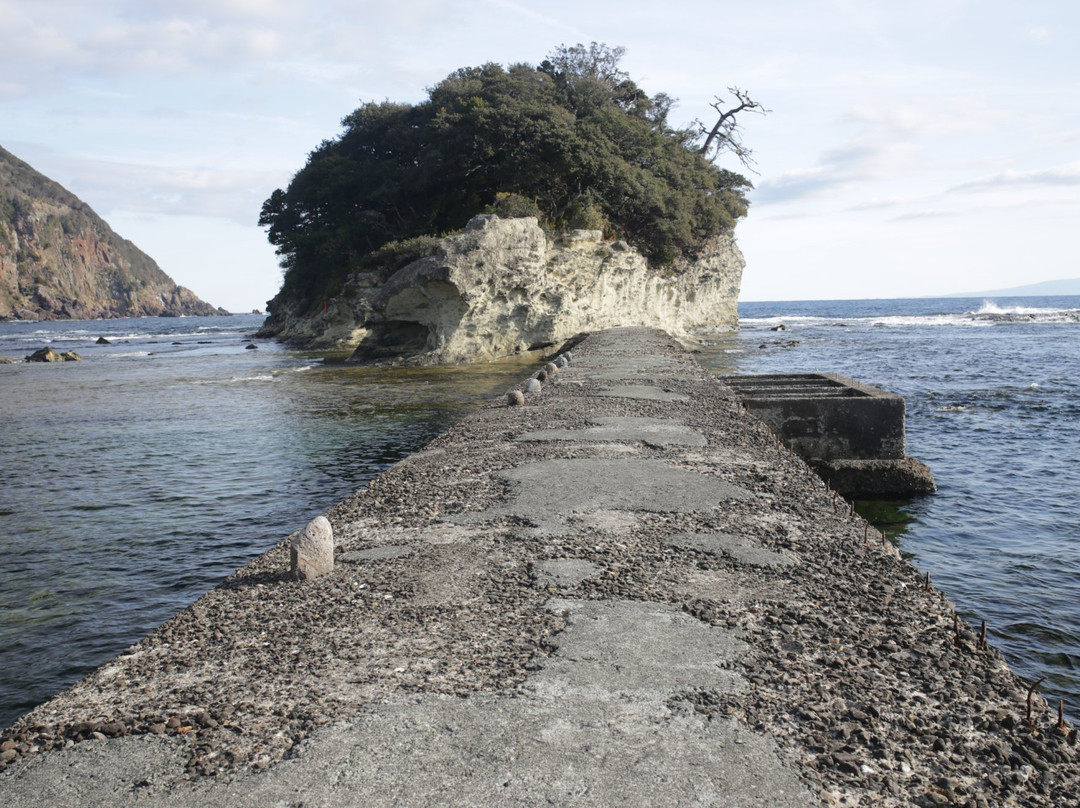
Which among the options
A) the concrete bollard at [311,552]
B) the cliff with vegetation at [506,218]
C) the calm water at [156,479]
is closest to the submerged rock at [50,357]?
the cliff with vegetation at [506,218]

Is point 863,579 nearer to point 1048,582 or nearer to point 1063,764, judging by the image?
point 1063,764

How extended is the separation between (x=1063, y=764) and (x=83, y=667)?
22.9 feet

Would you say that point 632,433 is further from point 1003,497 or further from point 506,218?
point 506,218

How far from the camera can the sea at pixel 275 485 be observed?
7824mm

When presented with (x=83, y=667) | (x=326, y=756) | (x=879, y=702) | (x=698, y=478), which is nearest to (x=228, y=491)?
(x=83, y=667)

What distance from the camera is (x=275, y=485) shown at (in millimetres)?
13188

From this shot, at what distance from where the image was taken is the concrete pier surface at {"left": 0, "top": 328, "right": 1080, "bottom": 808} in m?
3.60

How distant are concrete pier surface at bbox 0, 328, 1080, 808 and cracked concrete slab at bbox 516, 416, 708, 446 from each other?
3.01 meters

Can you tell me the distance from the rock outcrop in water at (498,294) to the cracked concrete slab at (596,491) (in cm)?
2182

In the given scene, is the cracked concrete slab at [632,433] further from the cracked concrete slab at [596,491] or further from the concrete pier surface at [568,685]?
the concrete pier surface at [568,685]

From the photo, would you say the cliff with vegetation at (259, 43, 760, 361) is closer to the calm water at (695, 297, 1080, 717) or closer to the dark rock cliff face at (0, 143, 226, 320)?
the calm water at (695, 297, 1080, 717)

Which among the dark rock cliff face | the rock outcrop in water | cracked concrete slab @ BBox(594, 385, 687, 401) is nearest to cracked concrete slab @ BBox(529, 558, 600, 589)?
cracked concrete slab @ BBox(594, 385, 687, 401)

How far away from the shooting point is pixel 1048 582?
340 inches

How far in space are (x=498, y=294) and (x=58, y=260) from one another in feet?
524
